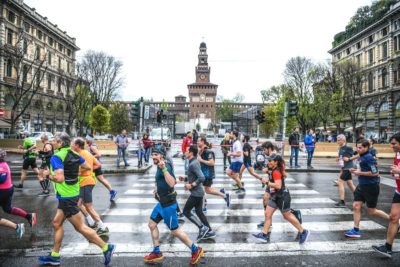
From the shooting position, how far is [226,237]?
6320mm

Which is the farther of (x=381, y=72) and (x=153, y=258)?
(x=381, y=72)

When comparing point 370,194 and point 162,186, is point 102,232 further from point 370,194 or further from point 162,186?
point 370,194

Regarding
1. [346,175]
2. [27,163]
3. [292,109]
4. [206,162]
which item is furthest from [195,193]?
[292,109]

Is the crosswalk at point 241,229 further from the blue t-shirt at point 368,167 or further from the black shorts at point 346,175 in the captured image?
the blue t-shirt at point 368,167

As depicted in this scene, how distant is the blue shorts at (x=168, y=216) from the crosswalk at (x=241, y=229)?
65 centimetres

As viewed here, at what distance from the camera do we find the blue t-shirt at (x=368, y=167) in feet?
19.9

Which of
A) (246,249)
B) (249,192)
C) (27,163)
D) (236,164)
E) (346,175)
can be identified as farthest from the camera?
(27,163)

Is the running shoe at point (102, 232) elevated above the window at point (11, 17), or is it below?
below

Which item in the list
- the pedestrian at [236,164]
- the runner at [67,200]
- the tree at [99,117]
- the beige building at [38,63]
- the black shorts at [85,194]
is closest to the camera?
the runner at [67,200]

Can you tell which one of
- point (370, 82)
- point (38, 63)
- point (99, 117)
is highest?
point (38, 63)

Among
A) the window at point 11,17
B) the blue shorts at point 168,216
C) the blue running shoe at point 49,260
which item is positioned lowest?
the blue running shoe at point 49,260

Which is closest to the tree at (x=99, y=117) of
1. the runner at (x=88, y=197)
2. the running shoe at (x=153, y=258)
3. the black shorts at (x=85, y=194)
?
the runner at (x=88, y=197)

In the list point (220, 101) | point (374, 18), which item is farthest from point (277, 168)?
point (220, 101)

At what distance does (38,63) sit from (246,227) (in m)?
50.6
